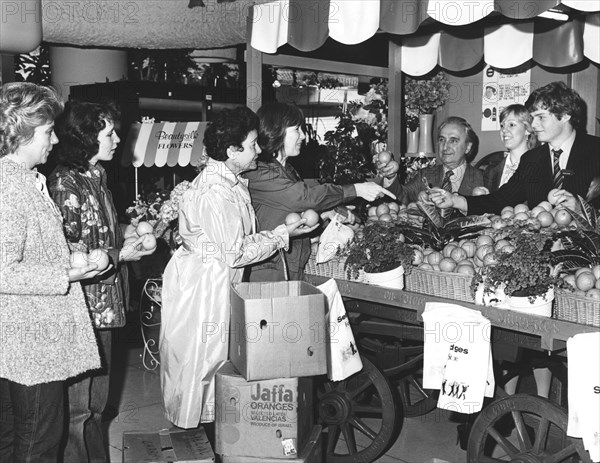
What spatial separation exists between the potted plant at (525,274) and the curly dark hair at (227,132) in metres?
1.13

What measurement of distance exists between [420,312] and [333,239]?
553mm

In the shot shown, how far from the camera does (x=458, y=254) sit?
2.91 m

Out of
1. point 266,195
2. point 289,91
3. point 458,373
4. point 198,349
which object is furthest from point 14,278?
point 289,91

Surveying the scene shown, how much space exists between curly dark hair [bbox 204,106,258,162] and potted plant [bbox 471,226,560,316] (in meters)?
1.13

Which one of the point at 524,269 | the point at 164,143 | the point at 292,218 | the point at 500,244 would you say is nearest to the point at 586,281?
the point at 524,269

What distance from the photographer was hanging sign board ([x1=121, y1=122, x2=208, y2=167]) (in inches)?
234

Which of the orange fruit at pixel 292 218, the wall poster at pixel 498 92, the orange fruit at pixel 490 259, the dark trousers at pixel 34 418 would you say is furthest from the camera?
the wall poster at pixel 498 92

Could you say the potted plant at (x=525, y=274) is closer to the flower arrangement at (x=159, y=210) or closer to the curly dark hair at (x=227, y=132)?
the curly dark hair at (x=227, y=132)

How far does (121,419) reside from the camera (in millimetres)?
4059

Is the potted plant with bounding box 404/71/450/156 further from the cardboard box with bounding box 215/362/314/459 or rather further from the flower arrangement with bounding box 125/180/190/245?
the cardboard box with bounding box 215/362/314/459

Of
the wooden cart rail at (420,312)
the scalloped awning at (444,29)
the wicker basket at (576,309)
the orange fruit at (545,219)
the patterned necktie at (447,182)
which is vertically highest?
the scalloped awning at (444,29)

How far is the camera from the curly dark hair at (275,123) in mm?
3289

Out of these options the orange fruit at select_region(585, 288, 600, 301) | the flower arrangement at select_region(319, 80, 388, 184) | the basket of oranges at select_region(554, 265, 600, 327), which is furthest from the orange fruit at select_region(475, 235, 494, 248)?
the flower arrangement at select_region(319, 80, 388, 184)

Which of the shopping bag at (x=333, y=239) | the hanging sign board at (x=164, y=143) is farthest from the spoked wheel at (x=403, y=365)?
the hanging sign board at (x=164, y=143)
